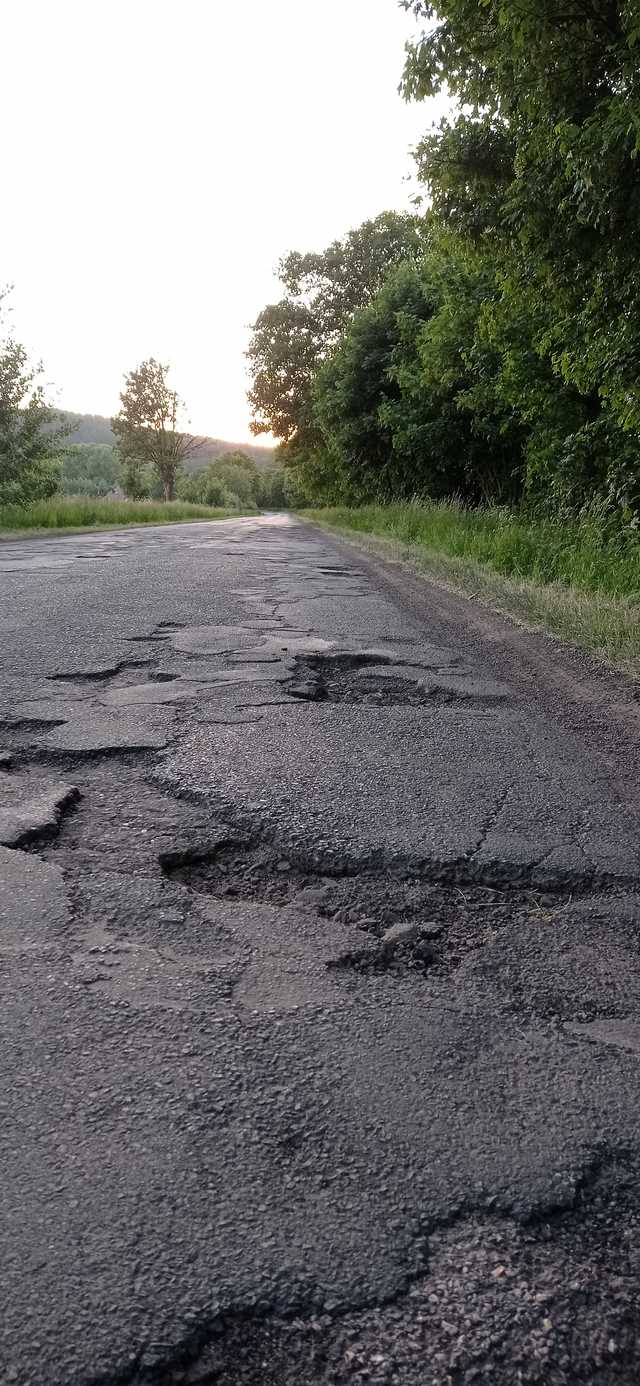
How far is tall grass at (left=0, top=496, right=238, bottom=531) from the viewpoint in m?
18.2

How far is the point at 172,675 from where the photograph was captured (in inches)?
171

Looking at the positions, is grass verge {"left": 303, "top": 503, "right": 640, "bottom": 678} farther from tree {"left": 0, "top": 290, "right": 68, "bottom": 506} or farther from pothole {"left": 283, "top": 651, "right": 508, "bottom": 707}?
tree {"left": 0, "top": 290, "right": 68, "bottom": 506}

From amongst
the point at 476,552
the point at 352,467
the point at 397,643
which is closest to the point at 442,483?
the point at 352,467

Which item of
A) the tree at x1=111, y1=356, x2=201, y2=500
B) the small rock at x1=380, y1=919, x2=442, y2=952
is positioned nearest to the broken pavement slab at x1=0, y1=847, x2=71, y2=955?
the small rock at x1=380, y1=919, x2=442, y2=952

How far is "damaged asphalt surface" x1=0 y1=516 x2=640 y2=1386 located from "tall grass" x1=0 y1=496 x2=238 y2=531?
15405 mm

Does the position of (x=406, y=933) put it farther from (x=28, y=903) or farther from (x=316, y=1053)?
(x=28, y=903)

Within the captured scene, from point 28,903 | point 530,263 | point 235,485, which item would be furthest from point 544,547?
point 235,485

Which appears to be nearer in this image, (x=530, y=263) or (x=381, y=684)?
(x=381, y=684)

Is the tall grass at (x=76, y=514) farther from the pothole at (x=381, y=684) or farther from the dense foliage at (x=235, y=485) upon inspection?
the dense foliage at (x=235, y=485)

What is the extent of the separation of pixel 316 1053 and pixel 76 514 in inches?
821

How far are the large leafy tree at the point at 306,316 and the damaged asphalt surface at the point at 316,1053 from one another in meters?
40.4

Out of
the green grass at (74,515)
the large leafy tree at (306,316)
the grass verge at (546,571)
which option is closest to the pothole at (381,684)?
the grass verge at (546,571)

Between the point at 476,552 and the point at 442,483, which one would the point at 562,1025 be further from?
the point at 442,483

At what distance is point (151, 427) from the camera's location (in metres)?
59.1
